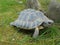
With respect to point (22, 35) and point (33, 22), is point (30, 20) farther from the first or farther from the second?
point (22, 35)

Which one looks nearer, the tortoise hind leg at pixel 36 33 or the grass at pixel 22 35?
the grass at pixel 22 35

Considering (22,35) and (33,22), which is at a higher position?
(33,22)

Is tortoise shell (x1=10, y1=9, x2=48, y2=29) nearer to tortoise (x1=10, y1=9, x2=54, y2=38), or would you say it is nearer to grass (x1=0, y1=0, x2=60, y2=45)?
tortoise (x1=10, y1=9, x2=54, y2=38)

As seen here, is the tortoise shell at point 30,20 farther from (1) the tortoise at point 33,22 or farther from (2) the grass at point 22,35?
(2) the grass at point 22,35

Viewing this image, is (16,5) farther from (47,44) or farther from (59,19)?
(47,44)

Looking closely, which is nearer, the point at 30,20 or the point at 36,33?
the point at 36,33

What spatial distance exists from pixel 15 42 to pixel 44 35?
0.51m

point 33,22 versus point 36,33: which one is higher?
point 33,22

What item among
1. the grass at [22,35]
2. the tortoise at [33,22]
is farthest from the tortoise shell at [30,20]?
the grass at [22,35]

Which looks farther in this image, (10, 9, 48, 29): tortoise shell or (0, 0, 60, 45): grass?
(10, 9, 48, 29): tortoise shell

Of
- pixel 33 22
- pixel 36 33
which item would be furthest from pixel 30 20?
pixel 36 33

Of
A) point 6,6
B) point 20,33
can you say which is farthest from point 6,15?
point 20,33

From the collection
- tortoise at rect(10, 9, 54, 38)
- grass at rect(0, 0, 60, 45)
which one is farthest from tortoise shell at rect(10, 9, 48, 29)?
grass at rect(0, 0, 60, 45)

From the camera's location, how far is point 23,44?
398cm
